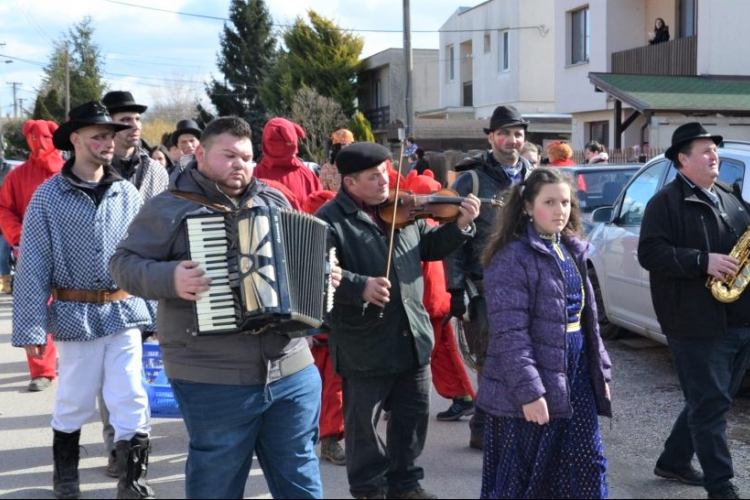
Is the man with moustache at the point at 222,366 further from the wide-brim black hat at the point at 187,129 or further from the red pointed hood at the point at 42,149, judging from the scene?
the wide-brim black hat at the point at 187,129

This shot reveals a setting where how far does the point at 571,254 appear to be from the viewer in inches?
→ 167

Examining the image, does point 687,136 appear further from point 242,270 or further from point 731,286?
point 242,270

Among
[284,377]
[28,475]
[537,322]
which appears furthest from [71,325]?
[537,322]

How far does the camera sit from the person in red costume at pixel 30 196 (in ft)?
25.9

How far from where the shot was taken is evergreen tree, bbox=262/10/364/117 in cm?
4666

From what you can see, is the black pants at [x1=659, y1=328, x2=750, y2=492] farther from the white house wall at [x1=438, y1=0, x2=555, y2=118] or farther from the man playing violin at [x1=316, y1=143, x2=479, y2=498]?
the white house wall at [x1=438, y1=0, x2=555, y2=118]

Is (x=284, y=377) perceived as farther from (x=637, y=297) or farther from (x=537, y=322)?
(x=637, y=297)

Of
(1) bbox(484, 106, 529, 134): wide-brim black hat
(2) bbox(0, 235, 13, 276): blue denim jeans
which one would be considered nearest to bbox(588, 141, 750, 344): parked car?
(1) bbox(484, 106, 529, 134): wide-brim black hat

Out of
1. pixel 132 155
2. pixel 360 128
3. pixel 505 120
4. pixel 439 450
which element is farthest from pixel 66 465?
pixel 360 128

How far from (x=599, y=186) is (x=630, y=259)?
3575mm

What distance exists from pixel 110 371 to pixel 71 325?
338 millimetres

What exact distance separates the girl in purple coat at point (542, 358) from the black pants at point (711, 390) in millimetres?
858

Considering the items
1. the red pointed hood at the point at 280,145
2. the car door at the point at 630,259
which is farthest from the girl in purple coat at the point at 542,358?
the car door at the point at 630,259

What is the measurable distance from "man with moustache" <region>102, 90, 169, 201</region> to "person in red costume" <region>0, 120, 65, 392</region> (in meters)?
1.79
